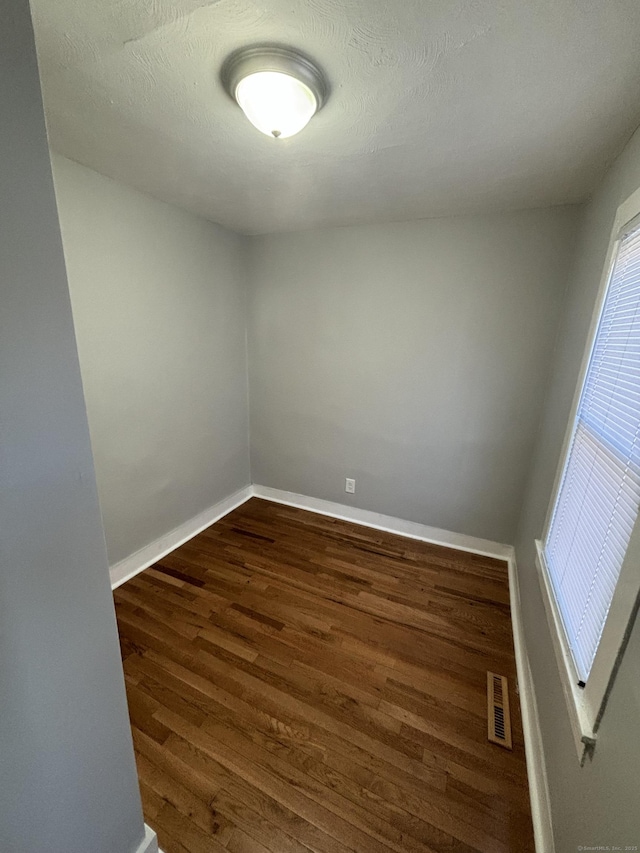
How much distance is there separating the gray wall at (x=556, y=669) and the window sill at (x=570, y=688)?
0.12 feet

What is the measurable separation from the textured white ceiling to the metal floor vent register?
2.27 m

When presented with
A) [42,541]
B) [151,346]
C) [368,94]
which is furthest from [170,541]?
[368,94]

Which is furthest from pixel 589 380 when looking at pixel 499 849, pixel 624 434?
pixel 499 849

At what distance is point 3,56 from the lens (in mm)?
492

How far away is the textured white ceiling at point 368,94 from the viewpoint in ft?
2.71

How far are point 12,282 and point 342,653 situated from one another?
1896mm

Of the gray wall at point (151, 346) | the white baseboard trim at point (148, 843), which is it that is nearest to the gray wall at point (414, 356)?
the gray wall at point (151, 346)

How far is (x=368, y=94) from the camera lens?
1075 millimetres

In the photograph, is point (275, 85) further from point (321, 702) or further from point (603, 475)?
point (321, 702)

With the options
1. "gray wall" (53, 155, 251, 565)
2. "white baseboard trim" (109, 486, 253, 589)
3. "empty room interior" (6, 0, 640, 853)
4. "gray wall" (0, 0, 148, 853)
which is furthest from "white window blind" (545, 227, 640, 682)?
"gray wall" (53, 155, 251, 565)

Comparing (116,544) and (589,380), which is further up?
(589,380)

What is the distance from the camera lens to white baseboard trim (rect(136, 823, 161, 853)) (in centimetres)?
97

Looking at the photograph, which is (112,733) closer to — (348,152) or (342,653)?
(342,653)

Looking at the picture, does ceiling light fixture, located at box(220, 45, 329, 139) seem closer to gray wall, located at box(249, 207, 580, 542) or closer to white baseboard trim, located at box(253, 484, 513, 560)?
gray wall, located at box(249, 207, 580, 542)
